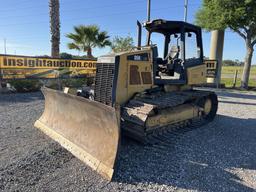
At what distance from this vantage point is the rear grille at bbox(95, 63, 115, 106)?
15.9 feet

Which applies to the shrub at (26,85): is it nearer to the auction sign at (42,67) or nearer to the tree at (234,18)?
the auction sign at (42,67)

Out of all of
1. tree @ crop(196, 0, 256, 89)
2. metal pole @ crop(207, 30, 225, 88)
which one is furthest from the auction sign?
metal pole @ crop(207, 30, 225, 88)

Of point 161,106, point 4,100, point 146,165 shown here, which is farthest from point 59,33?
point 146,165

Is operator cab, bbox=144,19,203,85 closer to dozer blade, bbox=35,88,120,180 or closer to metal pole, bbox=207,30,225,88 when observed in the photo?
dozer blade, bbox=35,88,120,180

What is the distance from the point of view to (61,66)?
12125 mm

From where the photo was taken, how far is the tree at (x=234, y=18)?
1327cm

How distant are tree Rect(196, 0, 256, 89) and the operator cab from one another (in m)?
8.51

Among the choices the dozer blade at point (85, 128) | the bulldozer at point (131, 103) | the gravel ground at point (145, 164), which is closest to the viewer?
the gravel ground at point (145, 164)

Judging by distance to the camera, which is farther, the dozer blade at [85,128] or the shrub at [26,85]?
the shrub at [26,85]

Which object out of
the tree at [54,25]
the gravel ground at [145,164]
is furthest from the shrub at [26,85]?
the gravel ground at [145,164]

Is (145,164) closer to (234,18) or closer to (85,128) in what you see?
(85,128)

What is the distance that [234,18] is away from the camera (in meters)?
13.6

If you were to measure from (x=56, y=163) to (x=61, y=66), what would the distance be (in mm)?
8998

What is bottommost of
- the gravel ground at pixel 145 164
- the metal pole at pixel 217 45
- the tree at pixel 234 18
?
the gravel ground at pixel 145 164
